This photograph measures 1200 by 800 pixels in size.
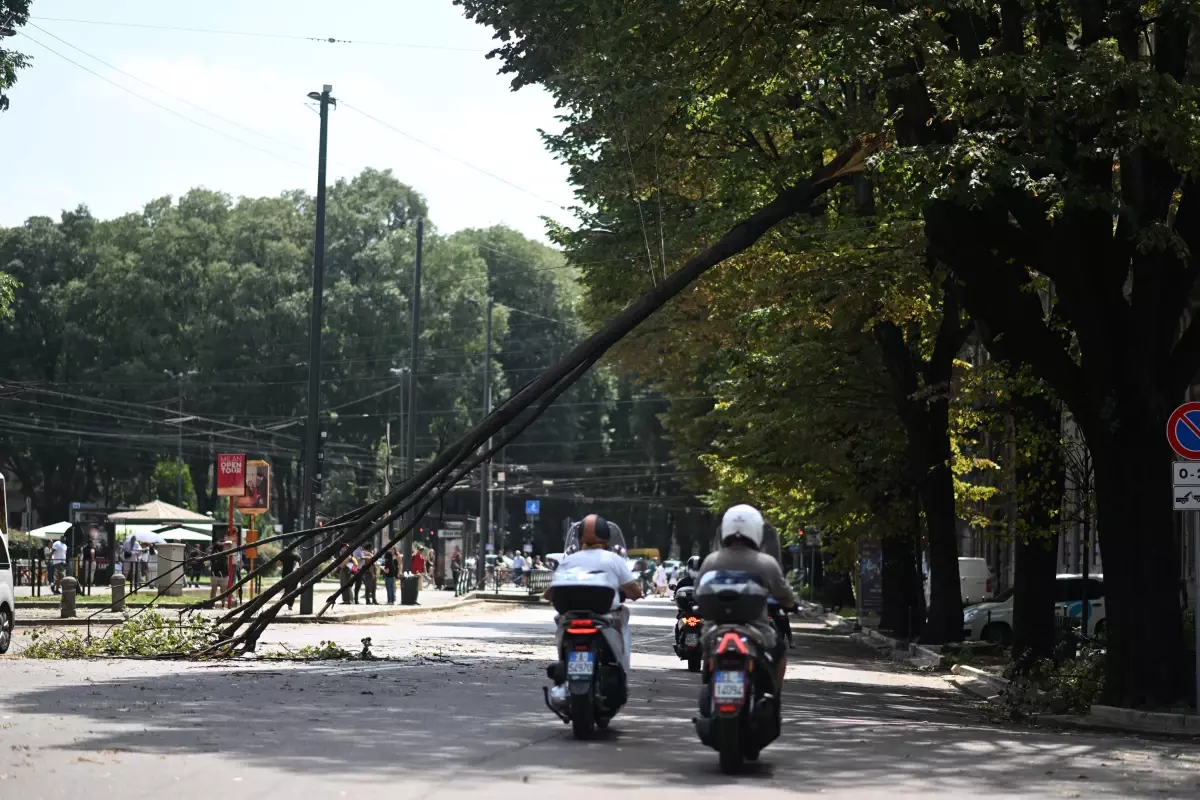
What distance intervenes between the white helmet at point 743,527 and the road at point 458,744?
1417mm

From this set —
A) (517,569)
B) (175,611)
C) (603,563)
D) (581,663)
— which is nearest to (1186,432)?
(603,563)

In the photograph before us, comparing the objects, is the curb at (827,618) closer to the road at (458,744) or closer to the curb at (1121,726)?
the road at (458,744)

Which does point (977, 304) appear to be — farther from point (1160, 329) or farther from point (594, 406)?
point (594, 406)

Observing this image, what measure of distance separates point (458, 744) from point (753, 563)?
7.70ft

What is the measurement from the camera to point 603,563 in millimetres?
13062

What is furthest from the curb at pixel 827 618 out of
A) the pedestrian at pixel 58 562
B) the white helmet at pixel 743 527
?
the white helmet at pixel 743 527

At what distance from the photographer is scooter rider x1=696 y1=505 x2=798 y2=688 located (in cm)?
1144

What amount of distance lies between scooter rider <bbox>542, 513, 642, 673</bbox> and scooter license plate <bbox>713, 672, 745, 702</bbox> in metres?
2.22

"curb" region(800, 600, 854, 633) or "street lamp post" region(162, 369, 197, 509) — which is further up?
"street lamp post" region(162, 369, 197, 509)

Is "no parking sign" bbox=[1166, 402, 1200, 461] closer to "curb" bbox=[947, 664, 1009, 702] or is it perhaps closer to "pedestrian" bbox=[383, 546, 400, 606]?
"curb" bbox=[947, 664, 1009, 702]

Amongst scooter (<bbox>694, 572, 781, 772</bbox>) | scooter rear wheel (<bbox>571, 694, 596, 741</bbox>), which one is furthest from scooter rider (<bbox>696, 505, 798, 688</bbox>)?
scooter rear wheel (<bbox>571, 694, 596, 741</bbox>)

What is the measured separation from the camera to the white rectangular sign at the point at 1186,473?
16.8m

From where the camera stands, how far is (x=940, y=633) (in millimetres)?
32375

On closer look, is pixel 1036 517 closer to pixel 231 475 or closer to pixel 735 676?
pixel 735 676
